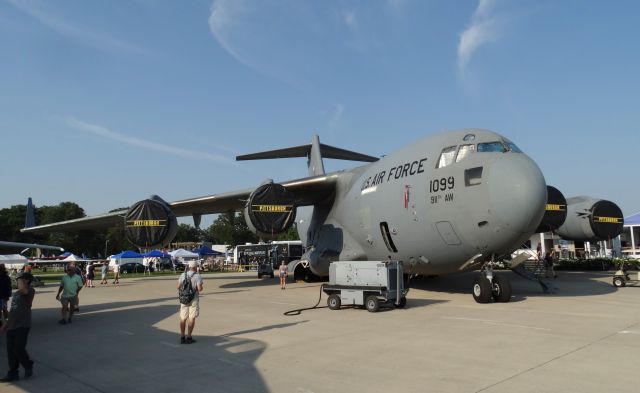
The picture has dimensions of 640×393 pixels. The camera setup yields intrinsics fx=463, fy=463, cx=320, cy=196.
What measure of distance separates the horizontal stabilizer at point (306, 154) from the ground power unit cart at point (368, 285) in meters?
12.6

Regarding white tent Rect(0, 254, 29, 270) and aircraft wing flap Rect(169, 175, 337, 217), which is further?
aircraft wing flap Rect(169, 175, 337, 217)

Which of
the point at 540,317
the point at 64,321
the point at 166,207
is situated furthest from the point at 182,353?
the point at 166,207

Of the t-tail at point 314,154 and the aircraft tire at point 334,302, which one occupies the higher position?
the t-tail at point 314,154

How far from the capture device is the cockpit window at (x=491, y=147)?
42.2ft

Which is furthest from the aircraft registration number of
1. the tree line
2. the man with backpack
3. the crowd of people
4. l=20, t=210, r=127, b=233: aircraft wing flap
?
the tree line

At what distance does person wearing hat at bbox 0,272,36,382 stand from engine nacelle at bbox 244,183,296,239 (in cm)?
1082

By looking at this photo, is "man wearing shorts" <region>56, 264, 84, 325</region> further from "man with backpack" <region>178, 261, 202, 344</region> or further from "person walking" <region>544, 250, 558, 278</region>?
"person walking" <region>544, 250, 558, 278</region>

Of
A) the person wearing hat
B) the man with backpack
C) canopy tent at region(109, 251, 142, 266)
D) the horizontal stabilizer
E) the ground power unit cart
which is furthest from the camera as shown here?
canopy tent at region(109, 251, 142, 266)

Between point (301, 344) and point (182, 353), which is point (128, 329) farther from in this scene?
point (301, 344)

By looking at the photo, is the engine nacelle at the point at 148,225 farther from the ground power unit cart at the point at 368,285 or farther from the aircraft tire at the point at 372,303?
the aircraft tire at the point at 372,303

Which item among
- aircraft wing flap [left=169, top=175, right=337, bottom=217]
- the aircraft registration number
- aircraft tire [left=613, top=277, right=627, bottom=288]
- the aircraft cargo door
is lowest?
aircraft tire [left=613, top=277, right=627, bottom=288]

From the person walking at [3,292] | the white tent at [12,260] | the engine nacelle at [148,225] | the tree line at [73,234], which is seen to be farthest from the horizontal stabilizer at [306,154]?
the tree line at [73,234]

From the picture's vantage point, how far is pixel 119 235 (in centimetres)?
8488

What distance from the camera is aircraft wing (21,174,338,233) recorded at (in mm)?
19625
